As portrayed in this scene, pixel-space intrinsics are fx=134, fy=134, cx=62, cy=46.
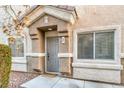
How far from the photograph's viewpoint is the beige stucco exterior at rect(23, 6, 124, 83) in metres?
4.76

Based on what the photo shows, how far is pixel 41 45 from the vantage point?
6223 millimetres

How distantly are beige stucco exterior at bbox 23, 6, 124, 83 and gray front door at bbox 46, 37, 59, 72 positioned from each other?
1.03 ft

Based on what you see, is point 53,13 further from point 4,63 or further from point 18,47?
point 4,63

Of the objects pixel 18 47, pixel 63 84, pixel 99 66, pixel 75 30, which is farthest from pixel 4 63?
pixel 99 66

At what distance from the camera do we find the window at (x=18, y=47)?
620 cm

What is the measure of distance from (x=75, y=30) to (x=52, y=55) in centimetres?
170

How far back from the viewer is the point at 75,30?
5457 mm

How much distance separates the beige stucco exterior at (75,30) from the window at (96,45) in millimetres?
221

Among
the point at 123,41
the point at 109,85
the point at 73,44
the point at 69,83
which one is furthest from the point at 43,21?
the point at 109,85

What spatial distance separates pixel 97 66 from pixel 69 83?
1223 millimetres

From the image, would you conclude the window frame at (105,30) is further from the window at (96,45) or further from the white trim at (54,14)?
the white trim at (54,14)

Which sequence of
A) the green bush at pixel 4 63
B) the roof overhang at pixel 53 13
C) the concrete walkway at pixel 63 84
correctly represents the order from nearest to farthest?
1. the green bush at pixel 4 63
2. the concrete walkway at pixel 63 84
3. the roof overhang at pixel 53 13

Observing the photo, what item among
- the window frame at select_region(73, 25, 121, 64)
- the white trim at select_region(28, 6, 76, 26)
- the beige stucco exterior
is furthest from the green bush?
the window frame at select_region(73, 25, 121, 64)

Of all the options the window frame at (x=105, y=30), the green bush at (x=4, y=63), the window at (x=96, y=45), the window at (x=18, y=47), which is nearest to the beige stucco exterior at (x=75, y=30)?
the window frame at (x=105, y=30)
